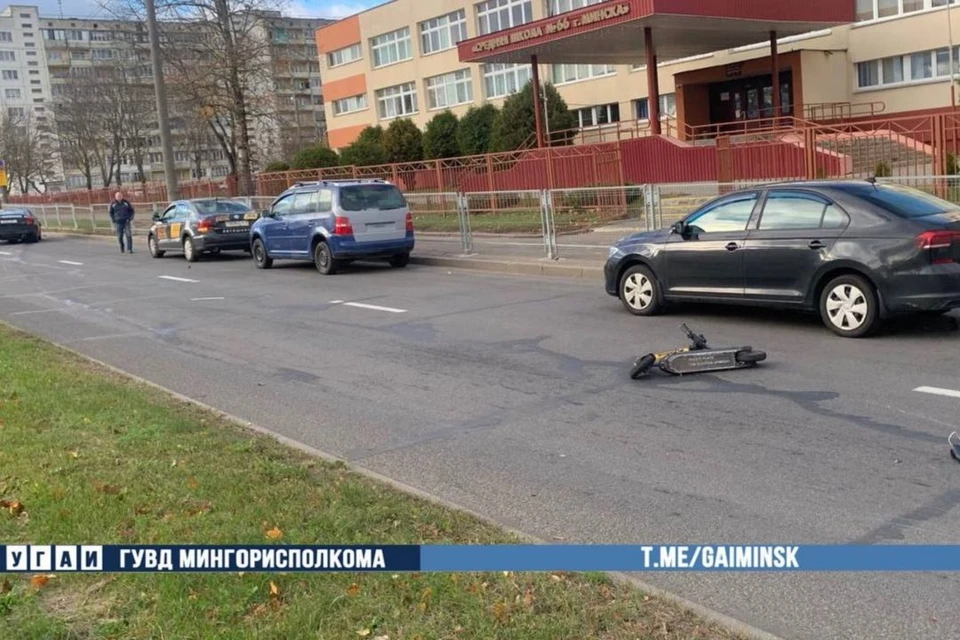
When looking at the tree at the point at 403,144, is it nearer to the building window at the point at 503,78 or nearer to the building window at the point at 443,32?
the building window at the point at 503,78

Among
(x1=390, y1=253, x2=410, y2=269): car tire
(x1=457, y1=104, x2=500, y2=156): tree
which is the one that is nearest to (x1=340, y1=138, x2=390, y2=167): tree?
(x1=457, y1=104, x2=500, y2=156): tree

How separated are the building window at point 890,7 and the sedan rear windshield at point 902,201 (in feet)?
88.4

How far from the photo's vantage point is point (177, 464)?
562 cm

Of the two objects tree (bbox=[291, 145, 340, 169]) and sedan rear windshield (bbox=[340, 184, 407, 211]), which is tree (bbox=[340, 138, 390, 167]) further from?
sedan rear windshield (bbox=[340, 184, 407, 211])

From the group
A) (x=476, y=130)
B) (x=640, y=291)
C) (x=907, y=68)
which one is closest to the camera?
(x=640, y=291)

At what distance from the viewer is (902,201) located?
920 cm

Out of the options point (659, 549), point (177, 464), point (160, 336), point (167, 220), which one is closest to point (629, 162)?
point (167, 220)

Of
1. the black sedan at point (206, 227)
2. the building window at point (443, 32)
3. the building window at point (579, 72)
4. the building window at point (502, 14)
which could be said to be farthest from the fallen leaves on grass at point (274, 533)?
the building window at point (443, 32)

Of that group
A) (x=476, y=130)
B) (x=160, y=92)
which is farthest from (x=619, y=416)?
(x=476, y=130)

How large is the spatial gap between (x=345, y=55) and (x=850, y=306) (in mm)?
59239

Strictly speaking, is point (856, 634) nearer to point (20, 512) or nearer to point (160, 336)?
point (20, 512)

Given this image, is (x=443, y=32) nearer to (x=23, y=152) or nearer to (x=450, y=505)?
(x=23, y=152)

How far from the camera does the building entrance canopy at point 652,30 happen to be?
26391mm

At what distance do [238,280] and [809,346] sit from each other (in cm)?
1222
